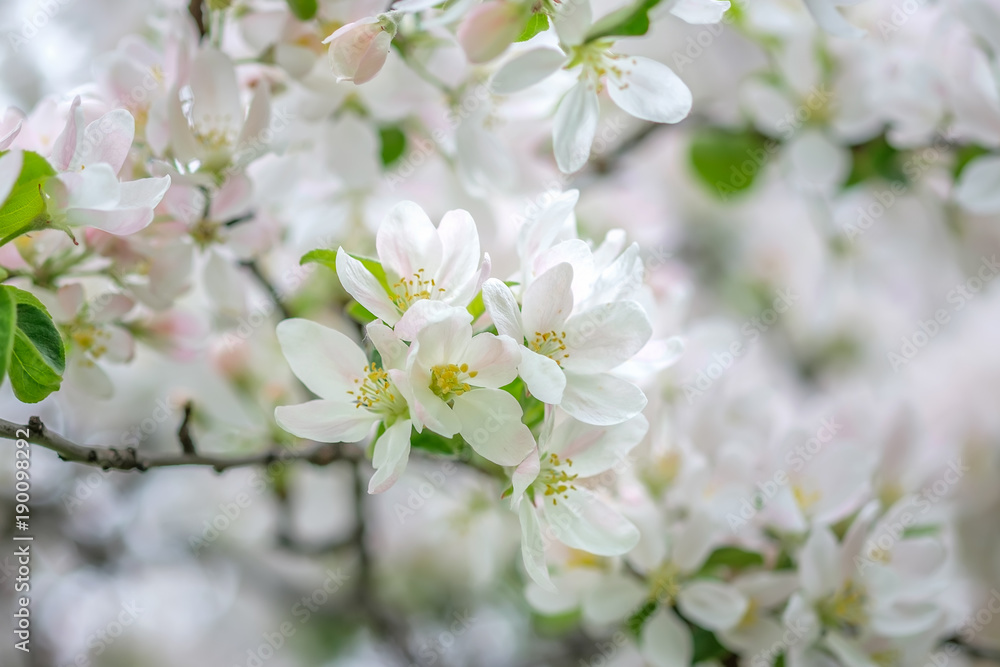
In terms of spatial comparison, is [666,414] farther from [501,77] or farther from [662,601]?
[501,77]

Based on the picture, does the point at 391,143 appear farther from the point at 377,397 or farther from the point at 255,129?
the point at 377,397

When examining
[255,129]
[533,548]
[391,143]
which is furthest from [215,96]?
[533,548]

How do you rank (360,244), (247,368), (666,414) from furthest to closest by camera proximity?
(247,368) → (360,244) → (666,414)

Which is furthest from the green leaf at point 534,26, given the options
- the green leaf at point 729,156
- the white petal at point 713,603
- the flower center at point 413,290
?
the green leaf at point 729,156

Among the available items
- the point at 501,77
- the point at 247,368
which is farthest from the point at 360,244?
the point at 501,77

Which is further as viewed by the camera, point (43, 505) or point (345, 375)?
point (43, 505)

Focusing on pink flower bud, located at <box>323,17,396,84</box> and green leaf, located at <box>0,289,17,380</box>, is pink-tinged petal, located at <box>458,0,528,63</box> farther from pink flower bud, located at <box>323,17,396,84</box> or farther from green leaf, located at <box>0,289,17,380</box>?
green leaf, located at <box>0,289,17,380</box>

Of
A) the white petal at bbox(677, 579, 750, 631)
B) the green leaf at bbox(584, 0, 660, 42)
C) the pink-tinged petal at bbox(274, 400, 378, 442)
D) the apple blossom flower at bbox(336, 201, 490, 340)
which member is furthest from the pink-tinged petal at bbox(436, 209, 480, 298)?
the white petal at bbox(677, 579, 750, 631)
